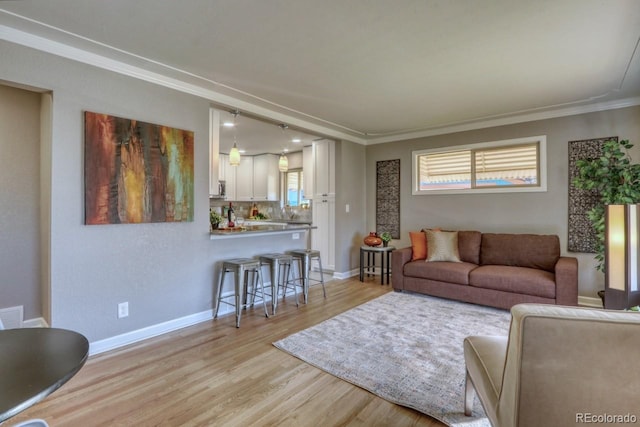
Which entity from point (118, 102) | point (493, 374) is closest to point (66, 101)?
point (118, 102)

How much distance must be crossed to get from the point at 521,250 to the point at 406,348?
2375 mm

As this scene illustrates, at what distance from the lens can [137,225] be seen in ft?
9.32

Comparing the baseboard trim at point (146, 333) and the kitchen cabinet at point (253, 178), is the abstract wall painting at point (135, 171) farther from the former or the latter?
the kitchen cabinet at point (253, 178)

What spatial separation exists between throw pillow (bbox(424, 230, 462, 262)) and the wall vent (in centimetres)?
458

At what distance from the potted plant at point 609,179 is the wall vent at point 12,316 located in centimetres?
580

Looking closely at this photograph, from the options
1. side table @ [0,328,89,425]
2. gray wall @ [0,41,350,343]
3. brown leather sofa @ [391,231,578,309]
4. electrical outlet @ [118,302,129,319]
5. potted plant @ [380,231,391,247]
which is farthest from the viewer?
potted plant @ [380,231,391,247]

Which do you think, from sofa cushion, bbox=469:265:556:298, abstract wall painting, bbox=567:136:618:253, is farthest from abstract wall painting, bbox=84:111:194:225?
abstract wall painting, bbox=567:136:618:253

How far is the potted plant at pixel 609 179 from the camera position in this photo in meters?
3.29

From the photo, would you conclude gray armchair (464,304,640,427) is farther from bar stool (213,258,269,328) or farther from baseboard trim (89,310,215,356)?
baseboard trim (89,310,215,356)

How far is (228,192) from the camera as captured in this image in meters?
7.49

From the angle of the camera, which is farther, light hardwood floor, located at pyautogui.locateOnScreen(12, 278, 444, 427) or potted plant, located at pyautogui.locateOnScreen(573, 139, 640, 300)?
potted plant, located at pyautogui.locateOnScreen(573, 139, 640, 300)

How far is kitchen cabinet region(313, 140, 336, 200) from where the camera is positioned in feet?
17.9

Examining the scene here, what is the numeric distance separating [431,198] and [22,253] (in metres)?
5.17

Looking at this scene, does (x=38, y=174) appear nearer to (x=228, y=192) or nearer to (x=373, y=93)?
(x=373, y=93)
